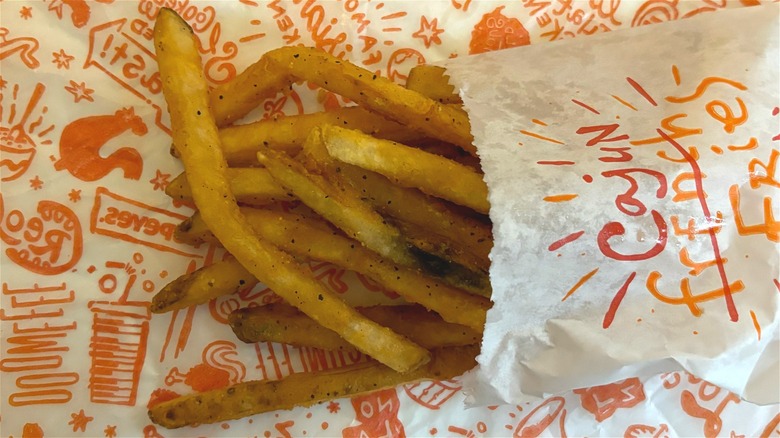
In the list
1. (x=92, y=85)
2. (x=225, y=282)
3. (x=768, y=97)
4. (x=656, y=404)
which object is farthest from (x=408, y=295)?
(x=92, y=85)

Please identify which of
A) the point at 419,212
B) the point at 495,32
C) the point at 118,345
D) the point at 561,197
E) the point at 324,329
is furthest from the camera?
the point at 495,32

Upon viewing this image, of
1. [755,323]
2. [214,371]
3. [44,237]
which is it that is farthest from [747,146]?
[44,237]

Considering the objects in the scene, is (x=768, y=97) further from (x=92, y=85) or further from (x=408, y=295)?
(x=92, y=85)

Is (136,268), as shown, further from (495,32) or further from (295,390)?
(495,32)

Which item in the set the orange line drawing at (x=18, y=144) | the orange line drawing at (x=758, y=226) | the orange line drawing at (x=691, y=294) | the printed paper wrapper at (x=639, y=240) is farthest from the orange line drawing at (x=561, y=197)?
the orange line drawing at (x=18, y=144)

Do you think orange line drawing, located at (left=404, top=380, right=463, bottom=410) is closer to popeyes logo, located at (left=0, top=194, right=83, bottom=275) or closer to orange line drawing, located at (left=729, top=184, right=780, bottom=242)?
orange line drawing, located at (left=729, top=184, right=780, bottom=242)

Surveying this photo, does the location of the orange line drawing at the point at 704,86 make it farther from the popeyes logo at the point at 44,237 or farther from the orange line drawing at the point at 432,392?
the popeyes logo at the point at 44,237

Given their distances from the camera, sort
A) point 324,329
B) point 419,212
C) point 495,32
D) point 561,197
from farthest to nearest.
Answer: point 495,32 → point 324,329 → point 419,212 → point 561,197

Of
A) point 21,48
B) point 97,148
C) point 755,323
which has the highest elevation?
point 21,48
